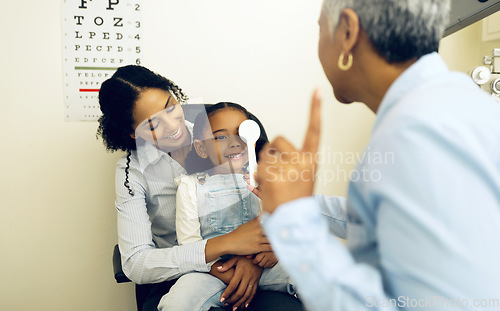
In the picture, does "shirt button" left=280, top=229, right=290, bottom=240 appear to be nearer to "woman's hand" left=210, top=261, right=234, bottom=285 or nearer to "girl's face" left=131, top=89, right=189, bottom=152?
"woman's hand" left=210, top=261, right=234, bottom=285

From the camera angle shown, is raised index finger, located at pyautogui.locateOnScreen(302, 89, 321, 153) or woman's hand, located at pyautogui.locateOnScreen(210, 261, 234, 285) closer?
raised index finger, located at pyautogui.locateOnScreen(302, 89, 321, 153)

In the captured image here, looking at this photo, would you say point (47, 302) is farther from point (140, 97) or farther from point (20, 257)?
point (140, 97)

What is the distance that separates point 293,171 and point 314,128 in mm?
75

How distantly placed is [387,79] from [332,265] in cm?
36

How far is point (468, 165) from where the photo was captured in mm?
522

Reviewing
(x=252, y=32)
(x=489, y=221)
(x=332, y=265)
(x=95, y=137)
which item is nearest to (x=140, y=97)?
(x=95, y=137)

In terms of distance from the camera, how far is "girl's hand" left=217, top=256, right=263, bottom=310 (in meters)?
1.15

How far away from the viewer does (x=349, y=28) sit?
2.24 ft

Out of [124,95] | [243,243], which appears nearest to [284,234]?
[243,243]

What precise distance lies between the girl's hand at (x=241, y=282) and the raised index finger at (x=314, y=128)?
0.68 m

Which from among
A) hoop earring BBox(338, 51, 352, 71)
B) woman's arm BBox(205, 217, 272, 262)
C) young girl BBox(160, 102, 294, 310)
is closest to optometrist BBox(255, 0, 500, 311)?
hoop earring BBox(338, 51, 352, 71)

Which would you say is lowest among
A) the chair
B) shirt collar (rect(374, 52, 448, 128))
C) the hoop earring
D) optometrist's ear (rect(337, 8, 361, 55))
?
the chair

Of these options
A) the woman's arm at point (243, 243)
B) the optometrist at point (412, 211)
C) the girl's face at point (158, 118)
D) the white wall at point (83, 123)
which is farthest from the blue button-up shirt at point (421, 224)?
the white wall at point (83, 123)

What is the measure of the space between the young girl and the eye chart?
1.88ft
